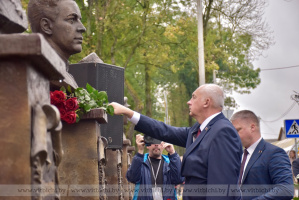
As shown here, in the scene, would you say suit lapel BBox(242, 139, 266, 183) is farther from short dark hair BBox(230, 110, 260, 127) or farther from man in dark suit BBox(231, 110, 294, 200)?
short dark hair BBox(230, 110, 260, 127)

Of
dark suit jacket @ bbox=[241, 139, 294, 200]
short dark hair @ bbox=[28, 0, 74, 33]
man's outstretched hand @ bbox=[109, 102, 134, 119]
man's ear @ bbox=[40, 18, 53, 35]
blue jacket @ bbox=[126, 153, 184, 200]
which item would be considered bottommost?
blue jacket @ bbox=[126, 153, 184, 200]

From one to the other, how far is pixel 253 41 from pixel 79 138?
19.4 meters

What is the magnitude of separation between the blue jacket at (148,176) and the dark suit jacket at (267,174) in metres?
2.83

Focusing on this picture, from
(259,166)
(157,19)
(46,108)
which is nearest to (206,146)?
(259,166)

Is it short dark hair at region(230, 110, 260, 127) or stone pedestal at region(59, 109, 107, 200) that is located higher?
short dark hair at region(230, 110, 260, 127)

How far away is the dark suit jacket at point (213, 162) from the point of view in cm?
532

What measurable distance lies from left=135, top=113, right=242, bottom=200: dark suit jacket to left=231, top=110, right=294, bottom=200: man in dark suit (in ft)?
2.70

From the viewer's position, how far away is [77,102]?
6082mm

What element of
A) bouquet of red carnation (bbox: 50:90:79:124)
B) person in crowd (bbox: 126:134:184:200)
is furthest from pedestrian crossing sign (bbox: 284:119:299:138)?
bouquet of red carnation (bbox: 50:90:79:124)

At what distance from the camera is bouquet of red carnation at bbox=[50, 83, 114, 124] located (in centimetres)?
577

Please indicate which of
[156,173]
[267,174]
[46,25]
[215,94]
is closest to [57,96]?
[46,25]

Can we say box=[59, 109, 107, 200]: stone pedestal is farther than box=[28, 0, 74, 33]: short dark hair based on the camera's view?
Yes

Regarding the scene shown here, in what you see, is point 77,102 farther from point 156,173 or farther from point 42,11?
point 156,173

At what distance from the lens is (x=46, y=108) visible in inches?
132
